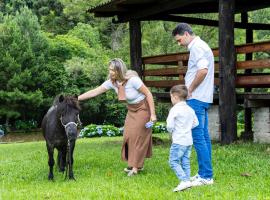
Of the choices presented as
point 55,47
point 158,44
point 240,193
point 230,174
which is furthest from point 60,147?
point 55,47

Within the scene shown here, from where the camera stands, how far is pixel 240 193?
6.01m

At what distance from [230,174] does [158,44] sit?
19385 millimetres

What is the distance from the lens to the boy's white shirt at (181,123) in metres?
6.22

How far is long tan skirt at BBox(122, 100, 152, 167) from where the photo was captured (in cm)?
798

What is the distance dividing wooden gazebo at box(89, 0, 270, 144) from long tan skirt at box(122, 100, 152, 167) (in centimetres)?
430

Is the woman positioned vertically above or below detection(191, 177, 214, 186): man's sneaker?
above

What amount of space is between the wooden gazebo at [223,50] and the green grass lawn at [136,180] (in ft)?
5.58

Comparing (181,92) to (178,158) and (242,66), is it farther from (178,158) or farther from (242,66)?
(242,66)

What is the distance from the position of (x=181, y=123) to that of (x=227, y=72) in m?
5.98

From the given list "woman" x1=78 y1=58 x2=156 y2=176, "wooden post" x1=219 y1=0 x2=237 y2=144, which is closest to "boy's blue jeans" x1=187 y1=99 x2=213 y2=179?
"woman" x1=78 y1=58 x2=156 y2=176

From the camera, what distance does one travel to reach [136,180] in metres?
7.33

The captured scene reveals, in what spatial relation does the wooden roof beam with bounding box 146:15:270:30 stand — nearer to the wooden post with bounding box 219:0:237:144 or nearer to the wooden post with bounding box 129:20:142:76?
the wooden post with bounding box 129:20:142:76

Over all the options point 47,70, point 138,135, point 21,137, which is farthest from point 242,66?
point 47,70

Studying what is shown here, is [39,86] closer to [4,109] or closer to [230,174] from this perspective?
[4,109]
